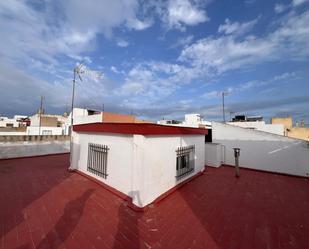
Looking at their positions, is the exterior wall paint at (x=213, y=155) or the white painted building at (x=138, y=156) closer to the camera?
the white painted building at (x=138, y=156)

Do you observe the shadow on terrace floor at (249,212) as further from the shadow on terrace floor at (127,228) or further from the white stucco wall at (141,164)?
the shadow on terrace floor at (127,228)

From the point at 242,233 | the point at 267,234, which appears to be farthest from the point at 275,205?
the point at 242,233

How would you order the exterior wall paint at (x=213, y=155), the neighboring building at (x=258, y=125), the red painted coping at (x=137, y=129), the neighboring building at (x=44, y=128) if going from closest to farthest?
the red painted coping at (x=137, y=129) → the exterior wall paint at (x=213, y=155) → the neighboring building at (x=258, y=125) → the neighboring building at (x=44, y=128)

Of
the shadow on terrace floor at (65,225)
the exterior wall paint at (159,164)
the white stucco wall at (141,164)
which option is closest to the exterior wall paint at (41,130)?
the white stucco wall at (141,164)

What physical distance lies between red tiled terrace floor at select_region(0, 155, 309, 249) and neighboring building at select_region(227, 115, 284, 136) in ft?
42.6

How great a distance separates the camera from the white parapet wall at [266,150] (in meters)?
7.61

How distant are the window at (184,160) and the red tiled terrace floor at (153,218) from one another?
514 millimetres

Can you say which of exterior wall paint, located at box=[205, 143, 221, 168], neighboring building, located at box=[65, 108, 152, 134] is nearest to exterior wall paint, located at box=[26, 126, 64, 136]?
neighboring building, located at box=[65, 108, 152, 134]

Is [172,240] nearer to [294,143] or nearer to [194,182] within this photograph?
[194,182]

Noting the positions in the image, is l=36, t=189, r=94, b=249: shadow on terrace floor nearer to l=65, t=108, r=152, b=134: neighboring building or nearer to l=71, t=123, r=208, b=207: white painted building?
l=71, t=123, r=208, b=207: white painted building

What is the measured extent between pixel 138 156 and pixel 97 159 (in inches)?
91.8

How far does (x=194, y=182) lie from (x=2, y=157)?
11427 millimetres

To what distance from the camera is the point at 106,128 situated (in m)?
4.86

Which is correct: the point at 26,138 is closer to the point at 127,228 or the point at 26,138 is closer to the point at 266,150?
the point at 127,228
